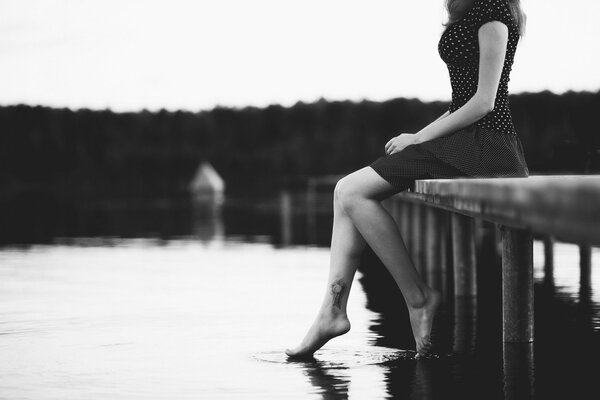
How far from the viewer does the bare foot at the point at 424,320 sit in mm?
4426

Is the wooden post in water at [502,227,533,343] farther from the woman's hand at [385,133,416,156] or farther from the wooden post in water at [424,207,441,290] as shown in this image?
the wooden post in water at [424,207,441,290]

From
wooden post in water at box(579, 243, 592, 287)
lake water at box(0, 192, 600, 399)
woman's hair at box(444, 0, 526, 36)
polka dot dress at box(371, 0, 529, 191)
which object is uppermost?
woman's hair at box(444, 0, 526, 36)

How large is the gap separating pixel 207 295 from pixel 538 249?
579 cm

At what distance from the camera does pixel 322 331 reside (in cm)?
439

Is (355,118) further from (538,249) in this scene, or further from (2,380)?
(2,380)

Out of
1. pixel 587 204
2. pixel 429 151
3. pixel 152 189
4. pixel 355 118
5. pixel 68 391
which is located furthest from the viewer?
pixel 355 118

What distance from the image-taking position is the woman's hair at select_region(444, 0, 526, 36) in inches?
174

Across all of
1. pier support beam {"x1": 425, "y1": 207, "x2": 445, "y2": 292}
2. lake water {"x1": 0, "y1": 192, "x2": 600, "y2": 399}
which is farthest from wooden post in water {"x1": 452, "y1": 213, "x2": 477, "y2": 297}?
pier support beam {"x1": 425, "y1": 207, "x2": 445, "y2": 292}

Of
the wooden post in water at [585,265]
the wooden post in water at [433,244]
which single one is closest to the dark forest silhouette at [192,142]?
the wooden post in water at [433,244]

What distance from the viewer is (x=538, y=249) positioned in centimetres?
1211

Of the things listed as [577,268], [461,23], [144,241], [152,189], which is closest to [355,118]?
[152,189]

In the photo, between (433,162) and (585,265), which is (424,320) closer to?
(433,162)

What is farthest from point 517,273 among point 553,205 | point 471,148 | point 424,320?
point 553,205

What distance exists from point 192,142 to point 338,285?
6221 centimetres
